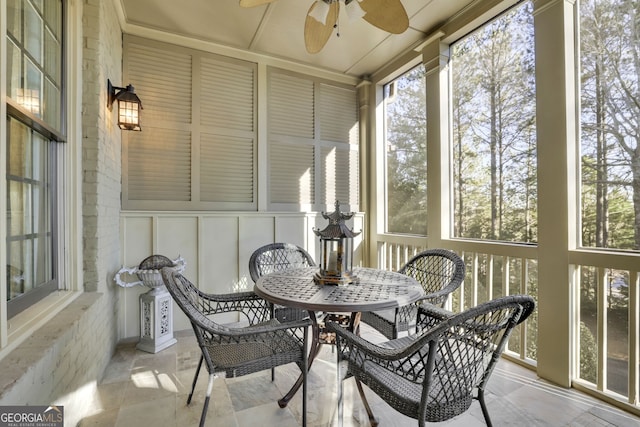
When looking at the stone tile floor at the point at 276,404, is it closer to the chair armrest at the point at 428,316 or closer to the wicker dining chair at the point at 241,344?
the wicker dining chair at the point at 241,344

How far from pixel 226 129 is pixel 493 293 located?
10.3ft

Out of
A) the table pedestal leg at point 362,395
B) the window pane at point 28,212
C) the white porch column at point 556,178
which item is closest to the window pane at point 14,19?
the window pane at point 28,212

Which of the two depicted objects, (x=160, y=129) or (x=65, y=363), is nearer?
(x=65, y=363)

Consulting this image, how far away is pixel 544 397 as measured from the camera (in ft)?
6.81

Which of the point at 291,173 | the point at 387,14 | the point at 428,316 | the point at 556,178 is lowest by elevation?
the point at 428,316

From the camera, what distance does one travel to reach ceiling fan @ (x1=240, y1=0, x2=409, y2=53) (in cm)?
188

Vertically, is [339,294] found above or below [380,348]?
above

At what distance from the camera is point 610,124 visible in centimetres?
210

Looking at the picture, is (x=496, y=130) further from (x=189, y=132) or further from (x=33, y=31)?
(x=33, y=31)

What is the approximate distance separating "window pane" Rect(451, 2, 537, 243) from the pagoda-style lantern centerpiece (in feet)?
5.16

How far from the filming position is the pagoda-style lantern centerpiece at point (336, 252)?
6.40ft

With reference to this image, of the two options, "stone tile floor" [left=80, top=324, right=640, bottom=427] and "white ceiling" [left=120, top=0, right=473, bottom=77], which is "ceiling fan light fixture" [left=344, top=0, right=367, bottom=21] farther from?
"stone tile floor" [left=80, top=324, right=640, bottom=427]

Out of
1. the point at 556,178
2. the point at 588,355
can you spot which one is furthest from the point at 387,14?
the point at 588,355
